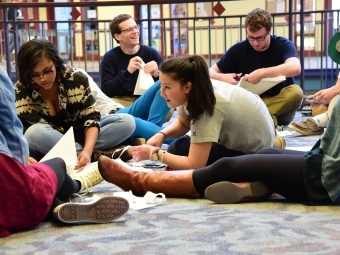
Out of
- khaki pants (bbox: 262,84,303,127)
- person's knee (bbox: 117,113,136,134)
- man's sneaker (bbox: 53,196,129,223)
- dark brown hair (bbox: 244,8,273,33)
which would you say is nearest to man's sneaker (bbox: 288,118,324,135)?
khaki pants (bbox: 262,84,303,127)

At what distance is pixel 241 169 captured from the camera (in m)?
2.15

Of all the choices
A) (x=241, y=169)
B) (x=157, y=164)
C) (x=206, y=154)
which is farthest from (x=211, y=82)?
(x=157, y=164)

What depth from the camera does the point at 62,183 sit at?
2.15 metres

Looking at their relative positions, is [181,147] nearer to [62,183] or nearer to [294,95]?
[62,183]

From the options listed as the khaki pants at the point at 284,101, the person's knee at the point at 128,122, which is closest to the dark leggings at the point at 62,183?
the person's knee at the point at 128,122

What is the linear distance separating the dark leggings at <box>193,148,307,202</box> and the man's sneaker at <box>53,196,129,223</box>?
379mm

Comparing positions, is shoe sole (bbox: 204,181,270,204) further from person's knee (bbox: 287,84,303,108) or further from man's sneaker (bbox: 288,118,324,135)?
person's knee (bbox: 287,84,303,108)

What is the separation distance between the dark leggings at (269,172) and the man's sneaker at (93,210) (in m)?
0.38

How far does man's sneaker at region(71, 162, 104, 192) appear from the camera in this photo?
8.07 feet

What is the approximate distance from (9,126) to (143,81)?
1921mm

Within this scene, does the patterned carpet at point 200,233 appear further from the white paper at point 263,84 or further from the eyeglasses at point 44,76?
the white paper at point 263,84

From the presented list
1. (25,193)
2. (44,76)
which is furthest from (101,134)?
(25,193)

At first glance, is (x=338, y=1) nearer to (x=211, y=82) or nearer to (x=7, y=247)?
(x=211, y=82)

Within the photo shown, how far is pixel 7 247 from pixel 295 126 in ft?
8.22
